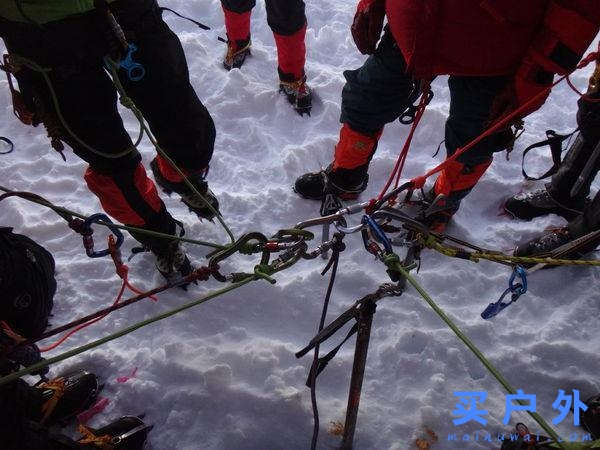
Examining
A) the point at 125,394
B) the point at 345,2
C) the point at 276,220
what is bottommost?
the point at 125,394

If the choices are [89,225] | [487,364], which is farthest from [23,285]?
[487,364]

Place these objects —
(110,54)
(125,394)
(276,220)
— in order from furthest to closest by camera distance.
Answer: (276,220), (125,394), (110,54)

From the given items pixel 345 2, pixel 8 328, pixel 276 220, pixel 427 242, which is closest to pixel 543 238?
pixel 427 242

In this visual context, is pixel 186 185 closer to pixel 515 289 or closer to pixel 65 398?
pixel 65 398

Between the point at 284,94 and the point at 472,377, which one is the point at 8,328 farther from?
the point at 284,94

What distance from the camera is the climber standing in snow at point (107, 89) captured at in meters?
1.21

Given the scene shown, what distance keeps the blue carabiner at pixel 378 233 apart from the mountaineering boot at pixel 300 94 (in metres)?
1.82

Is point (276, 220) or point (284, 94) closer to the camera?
point (276, 220)

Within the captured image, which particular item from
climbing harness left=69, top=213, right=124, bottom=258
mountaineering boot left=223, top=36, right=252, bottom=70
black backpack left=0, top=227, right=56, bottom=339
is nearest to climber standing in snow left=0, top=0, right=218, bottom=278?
climbing harness left=69, top=213, right=124, bottom=258

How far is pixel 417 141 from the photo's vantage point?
270cm

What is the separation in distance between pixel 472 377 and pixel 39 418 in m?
1.60

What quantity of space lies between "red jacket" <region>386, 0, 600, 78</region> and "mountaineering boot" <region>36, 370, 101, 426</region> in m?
1.63

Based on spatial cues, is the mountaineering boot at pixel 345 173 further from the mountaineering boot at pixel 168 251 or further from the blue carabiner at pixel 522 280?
the blue carabiner at pixel 522 280

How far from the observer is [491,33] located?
132cm
